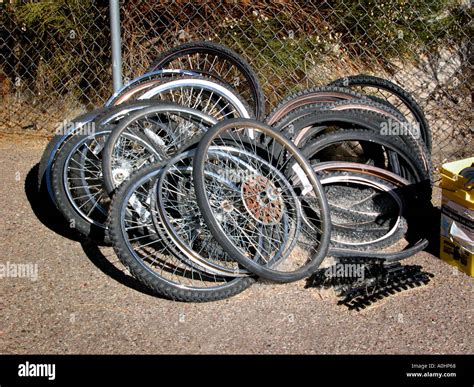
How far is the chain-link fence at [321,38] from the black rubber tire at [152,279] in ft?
8.69

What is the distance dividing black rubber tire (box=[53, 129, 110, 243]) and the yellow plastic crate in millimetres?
2105

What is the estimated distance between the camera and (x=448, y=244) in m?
4.57

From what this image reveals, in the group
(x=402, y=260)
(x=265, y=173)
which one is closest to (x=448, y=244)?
(x=402, y=260)

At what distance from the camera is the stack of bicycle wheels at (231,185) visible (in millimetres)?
4195

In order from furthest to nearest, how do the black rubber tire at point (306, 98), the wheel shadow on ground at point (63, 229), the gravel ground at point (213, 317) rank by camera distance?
the black rubber tire at point (306, 98), the wheel shadow on ground at point (63, 229), the gravel ground at point (213, 317)

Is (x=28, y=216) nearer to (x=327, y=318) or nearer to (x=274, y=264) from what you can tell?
(x=274, y=264)

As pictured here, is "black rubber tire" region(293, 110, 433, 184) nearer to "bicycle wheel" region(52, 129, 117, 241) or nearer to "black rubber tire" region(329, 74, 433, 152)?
"black rubber tire" region(329, 74, 433, 152)

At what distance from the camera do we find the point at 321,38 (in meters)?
6.49

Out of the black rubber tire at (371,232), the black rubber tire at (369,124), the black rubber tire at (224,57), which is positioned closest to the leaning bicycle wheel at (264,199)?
the black rubber tire at (371,232)

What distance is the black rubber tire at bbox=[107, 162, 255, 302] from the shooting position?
4039 mm

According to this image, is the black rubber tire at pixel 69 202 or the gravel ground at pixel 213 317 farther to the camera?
the black rubber tire at pixel 69 202

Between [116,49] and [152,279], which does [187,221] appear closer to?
[152,279]

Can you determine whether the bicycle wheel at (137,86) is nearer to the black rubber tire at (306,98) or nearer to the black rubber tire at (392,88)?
the black rubber tire at (306,98)

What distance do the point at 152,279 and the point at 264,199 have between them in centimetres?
83
